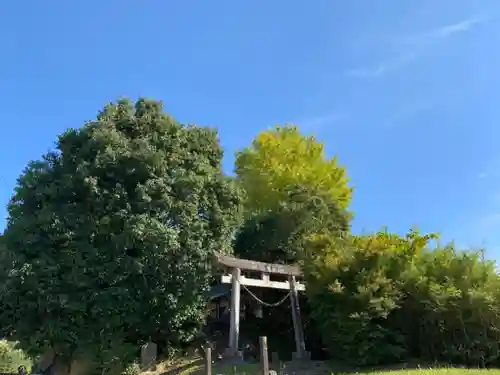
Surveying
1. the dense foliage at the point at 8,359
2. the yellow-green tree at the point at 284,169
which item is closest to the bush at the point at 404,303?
the yellow-green tree at the point at 284,169

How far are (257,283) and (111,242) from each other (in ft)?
17.2

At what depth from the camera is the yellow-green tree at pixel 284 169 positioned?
24438 millimetres

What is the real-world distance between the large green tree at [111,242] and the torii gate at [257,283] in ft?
2.87

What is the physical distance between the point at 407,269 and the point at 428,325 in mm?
1681

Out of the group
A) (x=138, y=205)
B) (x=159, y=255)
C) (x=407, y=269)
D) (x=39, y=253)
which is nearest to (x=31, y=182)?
(x=39, y=253)

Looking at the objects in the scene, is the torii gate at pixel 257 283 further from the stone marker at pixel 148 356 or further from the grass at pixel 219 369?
the stone marker at pixel 148 356

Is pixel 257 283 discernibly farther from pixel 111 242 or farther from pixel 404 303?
pixel 111 242

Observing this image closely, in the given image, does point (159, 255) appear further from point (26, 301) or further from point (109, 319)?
point (26, 301)

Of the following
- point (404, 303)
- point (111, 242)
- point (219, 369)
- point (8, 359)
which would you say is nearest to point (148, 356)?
point (219, 369)

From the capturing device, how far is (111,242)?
15.6 m

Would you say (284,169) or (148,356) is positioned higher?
(284,169)

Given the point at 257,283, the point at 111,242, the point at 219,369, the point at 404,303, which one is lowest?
the point at 219,369

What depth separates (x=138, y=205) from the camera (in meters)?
15.8

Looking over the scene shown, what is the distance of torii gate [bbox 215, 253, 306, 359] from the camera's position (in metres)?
16.3
